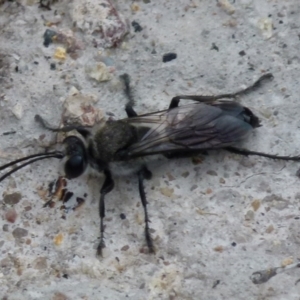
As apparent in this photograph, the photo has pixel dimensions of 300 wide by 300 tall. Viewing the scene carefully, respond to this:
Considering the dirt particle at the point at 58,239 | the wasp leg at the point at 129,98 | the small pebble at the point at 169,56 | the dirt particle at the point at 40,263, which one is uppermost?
the small pebble at the point at 169,56

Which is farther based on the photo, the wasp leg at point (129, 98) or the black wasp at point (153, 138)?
the wasp leg at point (129, 98)

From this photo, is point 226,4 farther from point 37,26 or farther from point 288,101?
point 37,26

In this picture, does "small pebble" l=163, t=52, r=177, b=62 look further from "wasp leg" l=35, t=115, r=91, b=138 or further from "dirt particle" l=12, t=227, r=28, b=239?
"dirt particle" l=12, t=227, r=28, b=239

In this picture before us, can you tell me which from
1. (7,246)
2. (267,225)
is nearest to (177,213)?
(267,225)

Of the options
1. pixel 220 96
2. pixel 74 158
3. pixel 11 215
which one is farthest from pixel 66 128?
pixel 220 96

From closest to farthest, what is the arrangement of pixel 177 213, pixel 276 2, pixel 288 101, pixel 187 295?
pixel 187 295 → pixel 177 213 → pixel 288 101 → pixel 276 2

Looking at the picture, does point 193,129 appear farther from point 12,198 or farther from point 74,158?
point 12,198

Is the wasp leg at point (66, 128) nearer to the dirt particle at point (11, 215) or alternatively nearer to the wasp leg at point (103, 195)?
the wasp leg at point (103, 195)

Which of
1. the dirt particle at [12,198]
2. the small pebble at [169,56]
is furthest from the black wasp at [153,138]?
the small pebble at [169,56]
